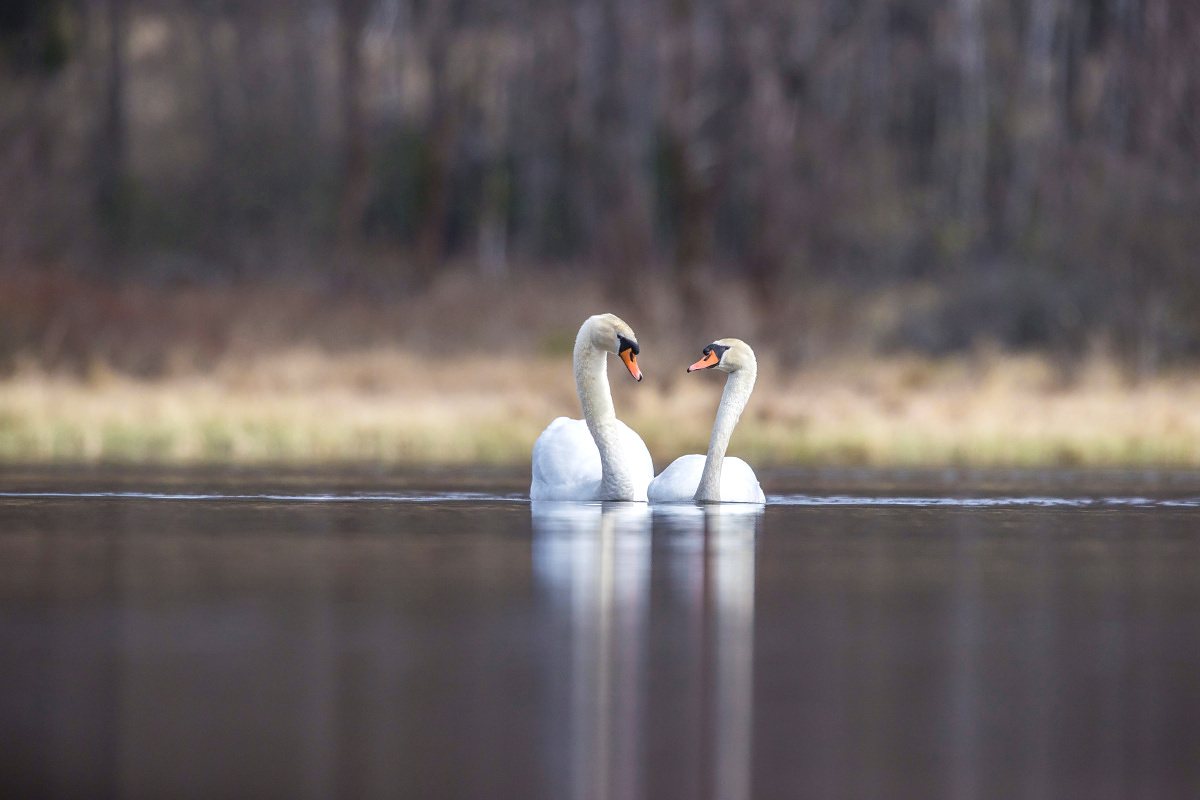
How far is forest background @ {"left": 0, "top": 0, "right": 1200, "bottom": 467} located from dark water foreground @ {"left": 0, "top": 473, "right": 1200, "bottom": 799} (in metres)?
7.38

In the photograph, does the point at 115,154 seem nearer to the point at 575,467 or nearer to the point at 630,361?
the point at 575,467

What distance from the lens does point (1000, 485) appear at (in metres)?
15.1

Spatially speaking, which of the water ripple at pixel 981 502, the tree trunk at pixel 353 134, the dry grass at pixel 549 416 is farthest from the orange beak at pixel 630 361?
the tree trunk at pixel 353 134

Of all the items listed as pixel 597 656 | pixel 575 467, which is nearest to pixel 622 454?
pixel 575 467

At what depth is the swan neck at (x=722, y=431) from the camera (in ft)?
41.1

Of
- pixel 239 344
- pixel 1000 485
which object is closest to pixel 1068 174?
pixel 239 344

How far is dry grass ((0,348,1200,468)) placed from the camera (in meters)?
18.6

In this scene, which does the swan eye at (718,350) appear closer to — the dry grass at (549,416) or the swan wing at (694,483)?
the swan wing at (694,483)

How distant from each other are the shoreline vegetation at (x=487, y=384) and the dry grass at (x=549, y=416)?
4 centimetres

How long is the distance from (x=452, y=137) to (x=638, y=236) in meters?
Answer: 6.74

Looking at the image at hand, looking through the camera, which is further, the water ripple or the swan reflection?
the water ripple

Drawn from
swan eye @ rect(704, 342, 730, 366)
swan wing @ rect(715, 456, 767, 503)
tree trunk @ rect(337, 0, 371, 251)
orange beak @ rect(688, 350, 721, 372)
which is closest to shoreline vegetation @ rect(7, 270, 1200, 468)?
tree trunk @ rect(337, 0, 371, 251)

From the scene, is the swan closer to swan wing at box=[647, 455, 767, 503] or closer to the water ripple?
swan wing at box=[647, 455, 767, 503]

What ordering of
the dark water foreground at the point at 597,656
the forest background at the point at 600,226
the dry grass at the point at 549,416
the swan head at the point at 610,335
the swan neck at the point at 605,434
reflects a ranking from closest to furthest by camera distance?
the dark water foreground at the point at 597,656 → the swan neck at the point at 605,434 → the swan head at the point at 610,335 → the dry grass at the point at 549,416 → the forest background at the point at 600,226
